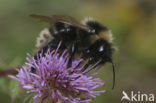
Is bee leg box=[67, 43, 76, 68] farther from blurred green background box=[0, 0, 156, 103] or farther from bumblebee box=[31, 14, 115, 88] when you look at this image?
blurred green background box=[0, 0, 156, 103]

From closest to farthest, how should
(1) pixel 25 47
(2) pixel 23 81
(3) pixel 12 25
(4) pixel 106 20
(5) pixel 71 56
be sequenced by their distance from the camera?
(2) pixel 23 81 < (5) pixel 71 56 < (1) pixel 25 47 < (3) pixel 12 25 < (4) pixel 106 20

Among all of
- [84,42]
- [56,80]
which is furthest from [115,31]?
[56,80]

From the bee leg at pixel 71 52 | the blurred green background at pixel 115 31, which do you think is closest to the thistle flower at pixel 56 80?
the bee leg at pixel 71 52

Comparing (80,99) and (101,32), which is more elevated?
(101,32)

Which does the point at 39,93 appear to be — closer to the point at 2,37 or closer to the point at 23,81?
the point at 23,81

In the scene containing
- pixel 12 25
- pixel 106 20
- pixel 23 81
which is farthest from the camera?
pixel 106 20

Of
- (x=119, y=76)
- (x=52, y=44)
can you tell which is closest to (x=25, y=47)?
(x=119, y=76)
